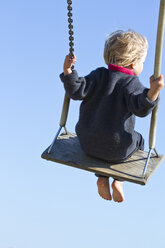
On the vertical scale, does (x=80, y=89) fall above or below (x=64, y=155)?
above

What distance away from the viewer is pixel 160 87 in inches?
173

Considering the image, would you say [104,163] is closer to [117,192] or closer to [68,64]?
[117,192]

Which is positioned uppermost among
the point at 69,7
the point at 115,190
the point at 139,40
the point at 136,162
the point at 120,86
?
the point at 69,7

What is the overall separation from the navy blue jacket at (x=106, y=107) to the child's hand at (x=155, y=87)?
0.30 ft

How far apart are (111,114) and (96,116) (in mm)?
152

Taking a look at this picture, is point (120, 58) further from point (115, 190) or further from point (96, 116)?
point (115, 190)

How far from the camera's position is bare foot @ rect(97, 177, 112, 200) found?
5.23 m

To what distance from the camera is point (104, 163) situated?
4.88 m

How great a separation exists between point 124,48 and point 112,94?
0.45 metres

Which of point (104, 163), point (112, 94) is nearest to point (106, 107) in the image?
point (112, 94)

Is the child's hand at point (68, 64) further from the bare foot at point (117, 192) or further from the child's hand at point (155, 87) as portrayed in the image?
the bare foot at point (117, 192)

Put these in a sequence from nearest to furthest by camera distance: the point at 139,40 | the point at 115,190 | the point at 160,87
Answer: the point at 160,87, the point at 139,40, the point at 115,190

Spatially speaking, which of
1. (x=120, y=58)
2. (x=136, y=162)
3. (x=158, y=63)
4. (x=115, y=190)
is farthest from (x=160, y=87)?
(x=115, y=190)

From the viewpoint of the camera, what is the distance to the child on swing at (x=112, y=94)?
4586mm
